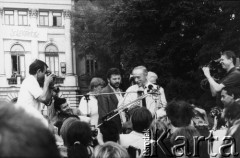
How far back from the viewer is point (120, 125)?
4.94 metres

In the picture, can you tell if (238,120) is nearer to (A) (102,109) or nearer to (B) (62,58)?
(A) (102,109)

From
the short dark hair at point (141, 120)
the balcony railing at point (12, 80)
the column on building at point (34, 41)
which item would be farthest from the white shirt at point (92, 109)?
the column on building at point (34, 41)

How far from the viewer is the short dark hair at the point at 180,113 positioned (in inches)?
131

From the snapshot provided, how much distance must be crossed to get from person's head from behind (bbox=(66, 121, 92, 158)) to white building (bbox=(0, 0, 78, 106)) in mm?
27787

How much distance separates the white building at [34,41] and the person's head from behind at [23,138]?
98.3ft

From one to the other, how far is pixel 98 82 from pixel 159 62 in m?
15.9

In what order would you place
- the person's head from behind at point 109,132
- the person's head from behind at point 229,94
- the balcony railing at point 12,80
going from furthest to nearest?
the balcony railing at point 12,80
the person's head from behind at point 109,132
the person's head from behind at point 229,94

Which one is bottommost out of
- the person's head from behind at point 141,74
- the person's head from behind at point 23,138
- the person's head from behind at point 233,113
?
the person's head from behind at point 233,113

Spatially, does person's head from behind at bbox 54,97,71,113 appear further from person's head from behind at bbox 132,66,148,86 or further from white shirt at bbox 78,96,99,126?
person's head from behind at bbox 132,66,148,86

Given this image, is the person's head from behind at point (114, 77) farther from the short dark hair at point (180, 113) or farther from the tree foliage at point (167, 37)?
the tree foliage at point (167, 37)

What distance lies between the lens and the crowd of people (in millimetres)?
750

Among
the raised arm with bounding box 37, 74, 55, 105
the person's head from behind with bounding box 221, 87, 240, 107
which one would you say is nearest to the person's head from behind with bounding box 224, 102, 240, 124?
the person's head from behind with bounding box 221, 87, 240, 107

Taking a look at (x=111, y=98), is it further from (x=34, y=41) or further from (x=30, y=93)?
(x=34, y=41)

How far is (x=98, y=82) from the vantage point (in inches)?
217
